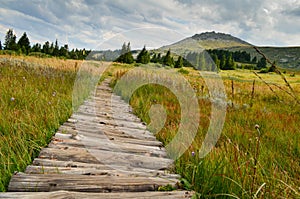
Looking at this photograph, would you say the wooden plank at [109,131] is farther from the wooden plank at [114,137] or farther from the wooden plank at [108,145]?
the wooden plank at [108,145]

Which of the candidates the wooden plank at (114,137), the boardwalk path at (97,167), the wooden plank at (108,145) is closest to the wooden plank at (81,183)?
the boardwalk path at (97,167)

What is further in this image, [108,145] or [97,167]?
[108,145]

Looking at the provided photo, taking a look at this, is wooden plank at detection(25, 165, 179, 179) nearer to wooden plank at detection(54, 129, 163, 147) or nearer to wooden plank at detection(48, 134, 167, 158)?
wooden plank at detection(48, 134, 167, 158)

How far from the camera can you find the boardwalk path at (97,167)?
70.9 inches

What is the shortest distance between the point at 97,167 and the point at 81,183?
0.43m

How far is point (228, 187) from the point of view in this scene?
1919 millimetres

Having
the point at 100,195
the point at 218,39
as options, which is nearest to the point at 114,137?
the point at 100,195

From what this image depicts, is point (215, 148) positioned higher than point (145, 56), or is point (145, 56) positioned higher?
point (145, 56)

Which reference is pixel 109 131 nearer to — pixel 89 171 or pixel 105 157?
pixel 105 157

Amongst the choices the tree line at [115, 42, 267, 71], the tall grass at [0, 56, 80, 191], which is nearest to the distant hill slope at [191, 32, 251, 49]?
the tree line at [115, 42, 267, 71]

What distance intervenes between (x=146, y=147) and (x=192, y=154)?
2.57ft

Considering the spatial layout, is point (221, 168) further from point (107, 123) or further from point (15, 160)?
point (107, 123)

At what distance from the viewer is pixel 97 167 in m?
2.31

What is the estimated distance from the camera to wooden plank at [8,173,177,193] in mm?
1789
